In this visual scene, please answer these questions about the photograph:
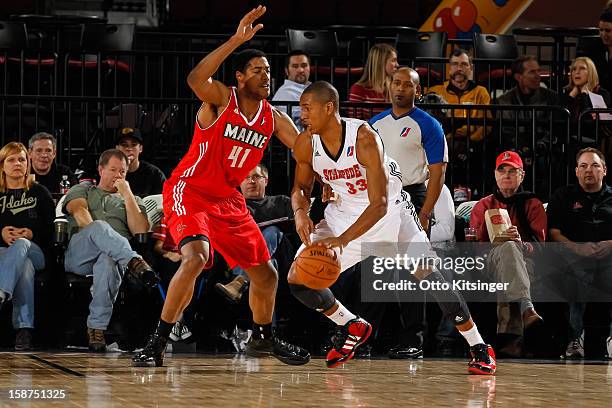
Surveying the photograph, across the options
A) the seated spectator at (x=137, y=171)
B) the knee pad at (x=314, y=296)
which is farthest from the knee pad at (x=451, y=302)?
the seated spectator at (x=137, y=171)

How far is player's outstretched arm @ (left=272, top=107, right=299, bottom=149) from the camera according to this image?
6.43 meters

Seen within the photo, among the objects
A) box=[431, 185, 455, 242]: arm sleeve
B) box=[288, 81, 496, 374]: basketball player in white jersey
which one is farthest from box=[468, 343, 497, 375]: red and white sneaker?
box=[431, 185, 455, 242]: arm sleeve

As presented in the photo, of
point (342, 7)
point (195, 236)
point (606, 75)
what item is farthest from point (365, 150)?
point (342, 7)

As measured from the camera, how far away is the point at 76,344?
26.2 ft

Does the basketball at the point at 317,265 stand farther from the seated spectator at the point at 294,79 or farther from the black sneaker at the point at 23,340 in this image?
the seated spectator at the point at 294,79

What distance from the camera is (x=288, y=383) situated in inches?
216

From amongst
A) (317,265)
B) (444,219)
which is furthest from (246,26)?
(444,219)

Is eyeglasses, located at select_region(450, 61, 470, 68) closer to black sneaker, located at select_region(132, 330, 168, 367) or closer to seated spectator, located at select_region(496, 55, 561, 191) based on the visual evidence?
seated spectator, located at select_region(496, 55, 561, 191)

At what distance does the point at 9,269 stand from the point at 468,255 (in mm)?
3326

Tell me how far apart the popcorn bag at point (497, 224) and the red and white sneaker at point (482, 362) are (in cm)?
165

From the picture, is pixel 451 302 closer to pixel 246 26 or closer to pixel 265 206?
pixel 246 26

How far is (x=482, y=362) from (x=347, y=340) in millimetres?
804

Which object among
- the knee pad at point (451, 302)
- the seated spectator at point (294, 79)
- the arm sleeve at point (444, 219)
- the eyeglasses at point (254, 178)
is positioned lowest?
the knee pad at point (451, 302)

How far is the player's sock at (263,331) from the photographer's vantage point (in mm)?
6543
